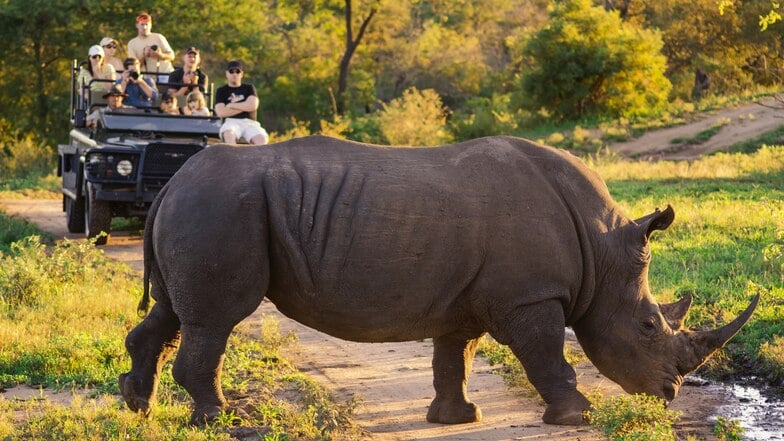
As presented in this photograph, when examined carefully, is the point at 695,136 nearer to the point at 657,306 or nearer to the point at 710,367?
the point at 710,367

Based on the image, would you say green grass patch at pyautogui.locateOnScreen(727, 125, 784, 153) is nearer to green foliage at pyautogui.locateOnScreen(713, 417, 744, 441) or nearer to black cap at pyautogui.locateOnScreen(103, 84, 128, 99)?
black cap at pyautogui.locateOnScreen(103, 84, 128, 99)

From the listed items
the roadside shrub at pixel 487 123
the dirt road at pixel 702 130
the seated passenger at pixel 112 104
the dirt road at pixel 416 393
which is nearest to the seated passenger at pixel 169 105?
the seated passenger at pixel 112 104

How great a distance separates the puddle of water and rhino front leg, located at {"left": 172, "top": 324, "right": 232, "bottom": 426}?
3.18 metres

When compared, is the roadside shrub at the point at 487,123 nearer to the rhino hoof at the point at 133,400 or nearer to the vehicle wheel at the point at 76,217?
the vehicle wheel at the point at 76,217

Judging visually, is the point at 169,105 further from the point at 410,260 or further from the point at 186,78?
the point at 410,260

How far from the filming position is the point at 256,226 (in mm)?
6055

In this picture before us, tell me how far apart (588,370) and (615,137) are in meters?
19.7

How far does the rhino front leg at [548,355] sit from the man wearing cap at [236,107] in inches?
281

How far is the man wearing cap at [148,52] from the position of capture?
15578 mm

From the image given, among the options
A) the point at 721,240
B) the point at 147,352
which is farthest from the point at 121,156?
the point at 147,352

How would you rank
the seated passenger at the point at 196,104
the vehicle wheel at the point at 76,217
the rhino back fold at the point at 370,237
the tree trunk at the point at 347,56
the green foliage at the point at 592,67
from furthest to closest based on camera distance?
the tree trunk at the point at 347,56 < the green foliage at the point at 592,67 < the seated passenger at the point at 196,104 < the vehicle wheel at the point at 76,217 < the rhino back fold at the point at 370,237

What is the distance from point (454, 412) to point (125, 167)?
7.95m

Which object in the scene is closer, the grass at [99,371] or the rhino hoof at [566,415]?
the grass at [99,371]

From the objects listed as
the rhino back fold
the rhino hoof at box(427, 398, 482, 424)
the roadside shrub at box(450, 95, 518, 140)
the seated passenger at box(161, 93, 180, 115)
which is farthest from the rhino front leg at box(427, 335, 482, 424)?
Result: the roadside shrub at box(450, 95, 518, 140)
